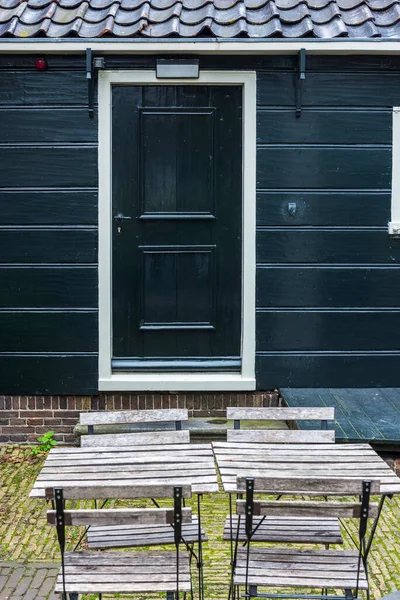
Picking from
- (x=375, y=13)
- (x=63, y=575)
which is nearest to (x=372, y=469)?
(x=63, y=575)

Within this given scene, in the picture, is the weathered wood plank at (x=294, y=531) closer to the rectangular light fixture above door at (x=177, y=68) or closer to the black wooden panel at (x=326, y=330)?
the black wooden panel at (x=326, y=330)

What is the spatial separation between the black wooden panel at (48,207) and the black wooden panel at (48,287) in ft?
1.27

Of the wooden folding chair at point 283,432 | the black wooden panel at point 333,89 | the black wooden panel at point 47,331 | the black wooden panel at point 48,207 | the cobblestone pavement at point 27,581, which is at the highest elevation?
the black wooden panel at point 333,89

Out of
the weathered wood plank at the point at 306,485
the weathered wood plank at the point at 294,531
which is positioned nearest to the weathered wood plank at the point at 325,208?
the weathered wood plank at the point at 294,531

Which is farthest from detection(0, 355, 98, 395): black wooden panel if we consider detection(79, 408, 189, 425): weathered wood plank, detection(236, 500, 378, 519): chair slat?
detection(236, 500, 378, 519): chair slat

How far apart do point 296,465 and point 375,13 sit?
13.4ft

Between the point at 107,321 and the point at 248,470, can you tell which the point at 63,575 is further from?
the point at 107,321

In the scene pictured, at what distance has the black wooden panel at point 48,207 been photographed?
649cm

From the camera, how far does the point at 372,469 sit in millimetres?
3773

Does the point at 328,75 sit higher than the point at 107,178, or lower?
higher

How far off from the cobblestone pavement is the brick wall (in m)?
2.29

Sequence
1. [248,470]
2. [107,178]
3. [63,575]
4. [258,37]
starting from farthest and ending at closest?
1. [107,178]
2. [258,37]
3. [248,470]
4. [63,575]

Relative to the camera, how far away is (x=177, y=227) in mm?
6613

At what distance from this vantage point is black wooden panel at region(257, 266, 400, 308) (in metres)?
6.57
